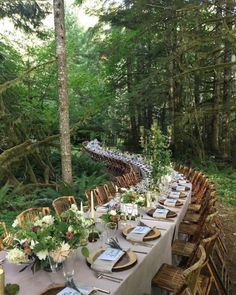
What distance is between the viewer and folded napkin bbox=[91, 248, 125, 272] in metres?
2.69

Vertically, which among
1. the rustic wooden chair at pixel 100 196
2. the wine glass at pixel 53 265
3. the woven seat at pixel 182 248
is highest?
the wine glass at pixel 53 265

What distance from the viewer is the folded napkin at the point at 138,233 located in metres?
3.38

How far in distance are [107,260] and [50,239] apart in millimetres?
558

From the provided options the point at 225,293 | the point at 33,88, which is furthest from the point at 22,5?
the point at 225,293

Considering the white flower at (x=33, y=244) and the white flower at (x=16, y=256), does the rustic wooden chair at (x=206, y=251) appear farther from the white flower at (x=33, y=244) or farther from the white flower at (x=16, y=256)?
the white flower at (x=16, y=256)

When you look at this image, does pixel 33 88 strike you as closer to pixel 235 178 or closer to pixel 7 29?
pixel 7 29

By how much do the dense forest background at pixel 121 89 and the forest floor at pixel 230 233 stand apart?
31.7 inches

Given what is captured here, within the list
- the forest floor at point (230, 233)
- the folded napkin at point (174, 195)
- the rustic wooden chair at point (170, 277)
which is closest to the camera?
the rustic wooden chair at point (170, 277)

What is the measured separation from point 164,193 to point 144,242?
2.40 meters

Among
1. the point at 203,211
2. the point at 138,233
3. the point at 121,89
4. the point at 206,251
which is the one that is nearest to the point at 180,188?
the point at 203,211

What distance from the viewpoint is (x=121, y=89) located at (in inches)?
693

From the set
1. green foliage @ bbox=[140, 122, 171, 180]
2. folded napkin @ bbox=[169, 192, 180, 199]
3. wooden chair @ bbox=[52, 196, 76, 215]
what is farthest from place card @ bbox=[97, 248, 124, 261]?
green foliage @ bbox=[140, 122, 171, 180]

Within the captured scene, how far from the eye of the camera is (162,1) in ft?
26.0

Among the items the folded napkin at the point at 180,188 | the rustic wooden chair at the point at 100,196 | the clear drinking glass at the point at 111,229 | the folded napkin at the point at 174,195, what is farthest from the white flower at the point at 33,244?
the folded napkin at the point at 180,188
